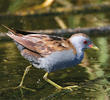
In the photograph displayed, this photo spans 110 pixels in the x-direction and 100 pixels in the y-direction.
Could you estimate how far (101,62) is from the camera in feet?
22.7

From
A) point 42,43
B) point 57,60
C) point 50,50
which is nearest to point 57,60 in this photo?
point 57,60

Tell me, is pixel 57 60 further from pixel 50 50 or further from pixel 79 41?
pixel 79 41

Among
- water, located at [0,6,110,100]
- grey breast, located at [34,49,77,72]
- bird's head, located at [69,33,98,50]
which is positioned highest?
bird's head, located at [69,33,98,50]

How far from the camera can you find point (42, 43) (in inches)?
221

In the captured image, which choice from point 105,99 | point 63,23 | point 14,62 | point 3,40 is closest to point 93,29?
point 63,23

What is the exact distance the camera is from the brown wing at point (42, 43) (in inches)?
218

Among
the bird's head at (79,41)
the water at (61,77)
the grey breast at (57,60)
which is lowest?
the water at (61,77)

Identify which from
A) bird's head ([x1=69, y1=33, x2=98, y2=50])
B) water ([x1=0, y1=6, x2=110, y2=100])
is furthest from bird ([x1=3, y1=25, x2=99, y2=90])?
water ([x1=0, y1=6, x2=110, y2=100])

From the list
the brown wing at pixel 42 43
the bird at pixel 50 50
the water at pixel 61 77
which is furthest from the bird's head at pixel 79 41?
the water at pixel 61 77

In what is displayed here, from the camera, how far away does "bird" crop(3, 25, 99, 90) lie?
18.1 feet

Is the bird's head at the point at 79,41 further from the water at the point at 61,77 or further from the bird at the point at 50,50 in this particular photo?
the water at the point at 61,77

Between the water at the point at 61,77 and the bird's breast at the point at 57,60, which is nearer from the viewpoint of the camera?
the water at the point at 61,77

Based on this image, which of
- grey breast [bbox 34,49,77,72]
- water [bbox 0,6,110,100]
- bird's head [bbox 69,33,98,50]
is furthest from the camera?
bird's head [bbox 69,33,98,50]

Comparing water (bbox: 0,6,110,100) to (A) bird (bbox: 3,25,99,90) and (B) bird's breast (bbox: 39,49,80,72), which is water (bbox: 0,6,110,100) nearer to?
(A) bird (bbox: 3,25,99,90)
